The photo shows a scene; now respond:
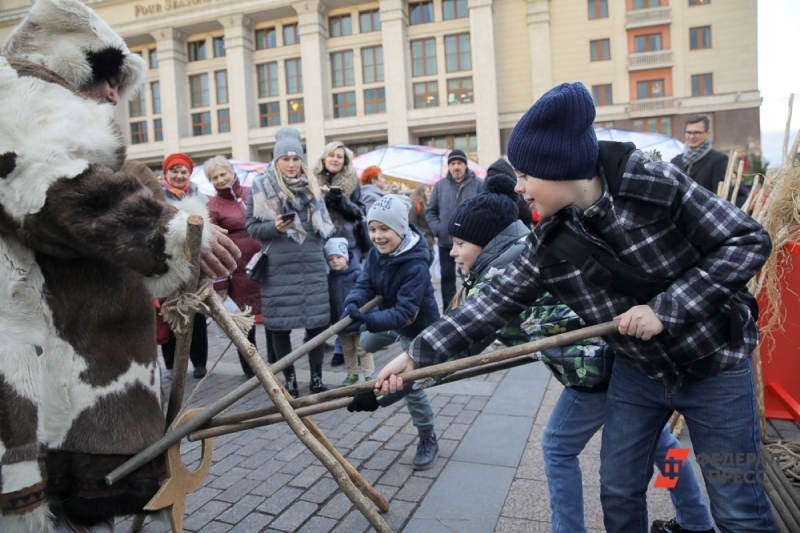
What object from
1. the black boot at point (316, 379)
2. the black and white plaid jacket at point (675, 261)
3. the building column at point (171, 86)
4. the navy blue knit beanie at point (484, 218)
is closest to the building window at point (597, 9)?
the building column at point (171, 86)

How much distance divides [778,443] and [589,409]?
5.36 ft

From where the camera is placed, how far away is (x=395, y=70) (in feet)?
133

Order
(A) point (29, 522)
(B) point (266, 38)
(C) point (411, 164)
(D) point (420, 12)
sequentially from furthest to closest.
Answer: (B) point (266, 38)
(D) point (420, 12)
(C) point (411, 164)
(A) point (29, 522)

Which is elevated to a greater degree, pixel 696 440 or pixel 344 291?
pixel 344 291

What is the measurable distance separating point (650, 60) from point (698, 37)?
3.62 meters

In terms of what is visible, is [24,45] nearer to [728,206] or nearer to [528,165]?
[528,165]

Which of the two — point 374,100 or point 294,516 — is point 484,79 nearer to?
point 374,100

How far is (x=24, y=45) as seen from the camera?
2.17 meters

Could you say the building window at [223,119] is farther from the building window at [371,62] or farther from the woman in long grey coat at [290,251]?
the woman in long grey coat at [290,251]

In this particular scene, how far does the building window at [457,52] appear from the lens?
41.8 metres

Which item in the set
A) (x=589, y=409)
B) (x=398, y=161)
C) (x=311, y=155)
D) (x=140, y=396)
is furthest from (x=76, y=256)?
(x=311, y=155)

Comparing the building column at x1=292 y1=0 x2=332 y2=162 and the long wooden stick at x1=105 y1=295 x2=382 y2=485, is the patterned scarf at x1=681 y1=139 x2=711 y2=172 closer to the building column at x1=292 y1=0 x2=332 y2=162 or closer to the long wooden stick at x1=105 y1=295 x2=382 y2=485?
the long wooden stick at x1=105 y1=295 x2=382 y2=485

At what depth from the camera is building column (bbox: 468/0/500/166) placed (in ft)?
129

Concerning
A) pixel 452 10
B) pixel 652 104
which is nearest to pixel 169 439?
pixel 652 104
